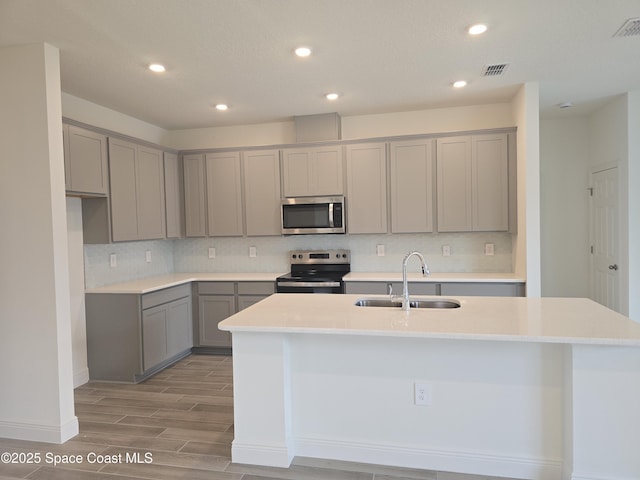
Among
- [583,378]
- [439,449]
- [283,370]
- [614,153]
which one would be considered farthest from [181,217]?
[614,153]

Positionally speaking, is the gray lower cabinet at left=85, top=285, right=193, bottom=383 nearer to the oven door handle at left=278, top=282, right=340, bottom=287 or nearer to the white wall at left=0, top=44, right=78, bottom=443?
the white wall at left=0, top=44, right=78, bottom=443

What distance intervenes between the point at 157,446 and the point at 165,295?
1932 mm

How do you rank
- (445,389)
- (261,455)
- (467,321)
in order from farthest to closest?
(261,455) → (445,389) → (467,321)

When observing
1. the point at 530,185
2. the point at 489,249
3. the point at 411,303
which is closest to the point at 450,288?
the point at 489,249

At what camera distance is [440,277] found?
453cm

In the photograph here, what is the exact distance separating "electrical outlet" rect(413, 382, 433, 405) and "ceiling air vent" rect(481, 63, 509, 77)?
270 centimetres

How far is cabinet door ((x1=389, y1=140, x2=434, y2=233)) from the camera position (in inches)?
186

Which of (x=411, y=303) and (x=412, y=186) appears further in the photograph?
(x=412, y=186)

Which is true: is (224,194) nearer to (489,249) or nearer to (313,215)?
(313,215)

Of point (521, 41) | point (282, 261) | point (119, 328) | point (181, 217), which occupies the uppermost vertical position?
point (521, 41)

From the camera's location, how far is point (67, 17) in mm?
2621

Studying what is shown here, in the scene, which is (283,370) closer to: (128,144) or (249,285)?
(249,285)

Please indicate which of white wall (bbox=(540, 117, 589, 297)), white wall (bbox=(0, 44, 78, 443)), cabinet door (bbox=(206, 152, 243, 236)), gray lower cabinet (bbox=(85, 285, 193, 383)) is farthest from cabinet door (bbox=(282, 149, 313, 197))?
white wall (bbox=(540, 117, 589, 297))

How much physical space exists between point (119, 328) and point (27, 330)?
3.78 feet
